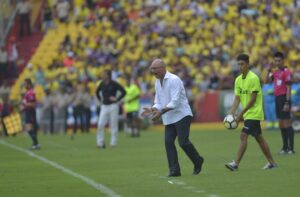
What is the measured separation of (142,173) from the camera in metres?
17.8

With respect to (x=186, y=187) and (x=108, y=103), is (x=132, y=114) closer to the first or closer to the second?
(x=108, y=103)

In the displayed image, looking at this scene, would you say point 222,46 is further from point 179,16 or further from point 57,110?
point 57,110

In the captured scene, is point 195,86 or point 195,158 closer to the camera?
point 195,158

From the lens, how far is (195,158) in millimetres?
17000

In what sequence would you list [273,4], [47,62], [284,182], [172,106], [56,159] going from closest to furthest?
[284,182] < [172,106] < [56,159] < [273,4] < [47,62]

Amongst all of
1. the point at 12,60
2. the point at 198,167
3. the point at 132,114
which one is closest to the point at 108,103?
the point at 132,114

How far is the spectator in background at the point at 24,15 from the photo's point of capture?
51.5 m

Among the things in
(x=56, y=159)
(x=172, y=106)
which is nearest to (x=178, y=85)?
(x=172, y=106)

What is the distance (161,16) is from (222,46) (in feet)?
16.2

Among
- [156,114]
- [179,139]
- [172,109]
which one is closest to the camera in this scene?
[156,114]

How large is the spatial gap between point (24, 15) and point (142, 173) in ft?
115

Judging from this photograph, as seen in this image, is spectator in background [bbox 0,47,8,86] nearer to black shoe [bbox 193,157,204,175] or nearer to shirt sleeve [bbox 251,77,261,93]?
shirt sleeve [bbox 251,77,261,93]

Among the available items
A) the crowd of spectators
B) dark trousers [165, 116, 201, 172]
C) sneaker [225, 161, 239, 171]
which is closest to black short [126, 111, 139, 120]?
the crowd of spectators

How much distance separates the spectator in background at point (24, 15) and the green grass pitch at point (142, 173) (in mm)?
24112
